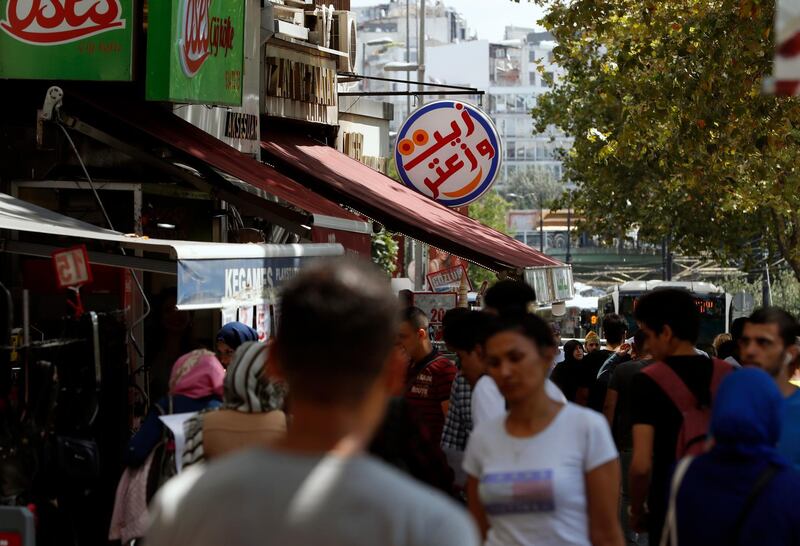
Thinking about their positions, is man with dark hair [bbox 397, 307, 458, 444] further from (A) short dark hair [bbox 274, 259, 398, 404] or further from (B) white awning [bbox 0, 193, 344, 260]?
(A) short dark hair [bbox 274, 259, 398, 404]

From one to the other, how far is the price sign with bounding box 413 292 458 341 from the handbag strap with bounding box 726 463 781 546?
13155mm

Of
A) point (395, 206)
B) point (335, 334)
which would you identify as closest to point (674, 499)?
point (335, 334)

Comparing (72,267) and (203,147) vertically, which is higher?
(203,147)

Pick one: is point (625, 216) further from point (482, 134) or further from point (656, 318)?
point (656, 318)

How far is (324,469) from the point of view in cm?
231

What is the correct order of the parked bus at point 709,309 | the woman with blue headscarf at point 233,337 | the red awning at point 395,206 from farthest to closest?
the parked bus at point 709,309
the red awning at point 395,206
the woman with blue headscarf at point 233,337

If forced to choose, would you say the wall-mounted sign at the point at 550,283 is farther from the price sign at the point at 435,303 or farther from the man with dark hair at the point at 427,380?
the man with dark hair at the point at 427,380

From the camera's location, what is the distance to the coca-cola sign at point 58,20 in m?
10.8

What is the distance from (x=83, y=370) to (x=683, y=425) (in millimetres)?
4024

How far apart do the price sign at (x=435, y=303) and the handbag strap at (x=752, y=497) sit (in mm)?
13155

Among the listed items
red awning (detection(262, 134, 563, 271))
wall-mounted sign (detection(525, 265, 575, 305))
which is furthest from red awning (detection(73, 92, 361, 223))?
wall-mounted sign (detection(525, 265, 575, 305))

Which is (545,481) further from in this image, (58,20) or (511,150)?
(511,150)

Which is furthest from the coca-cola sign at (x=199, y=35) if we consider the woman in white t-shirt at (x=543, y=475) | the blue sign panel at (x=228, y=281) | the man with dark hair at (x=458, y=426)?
the woman in white t-shirt at (x=543, y=475)

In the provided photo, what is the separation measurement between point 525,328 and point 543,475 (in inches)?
24.2
